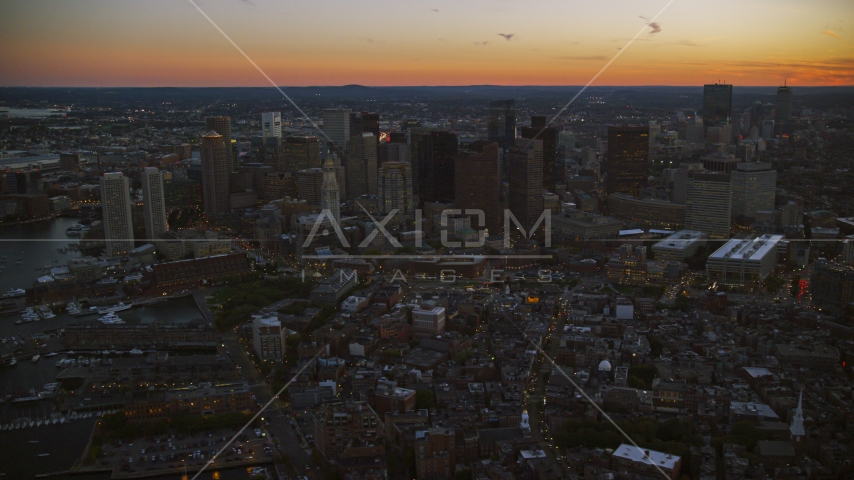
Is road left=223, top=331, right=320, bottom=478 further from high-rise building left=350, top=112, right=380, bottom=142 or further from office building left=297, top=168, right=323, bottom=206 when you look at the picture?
high-rise building left=350, top=112, right=380, bottom=142

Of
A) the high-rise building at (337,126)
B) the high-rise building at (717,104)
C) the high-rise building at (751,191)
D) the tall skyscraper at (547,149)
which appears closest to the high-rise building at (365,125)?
the high-rise building at (337,126)

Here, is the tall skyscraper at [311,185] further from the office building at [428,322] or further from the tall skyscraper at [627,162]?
the office building at [428,322]

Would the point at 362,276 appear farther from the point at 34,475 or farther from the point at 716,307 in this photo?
the point at 34,475

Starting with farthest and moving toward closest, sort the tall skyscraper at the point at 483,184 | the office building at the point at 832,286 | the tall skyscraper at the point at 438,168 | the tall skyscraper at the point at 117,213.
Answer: the tall skyscraper at the point at 438,168 < the tall skyscraper at the point at 483,184 < the tall skyscraper at the point at 117,213 < the office building at the point at 832,286

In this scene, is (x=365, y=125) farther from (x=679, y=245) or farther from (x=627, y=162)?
(x=679, y=245)

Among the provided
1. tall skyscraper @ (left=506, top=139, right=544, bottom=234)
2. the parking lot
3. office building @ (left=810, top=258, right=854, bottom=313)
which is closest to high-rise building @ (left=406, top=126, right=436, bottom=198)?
tall skyscraper @ (left=506, top=139, right=544, bottom=234)
